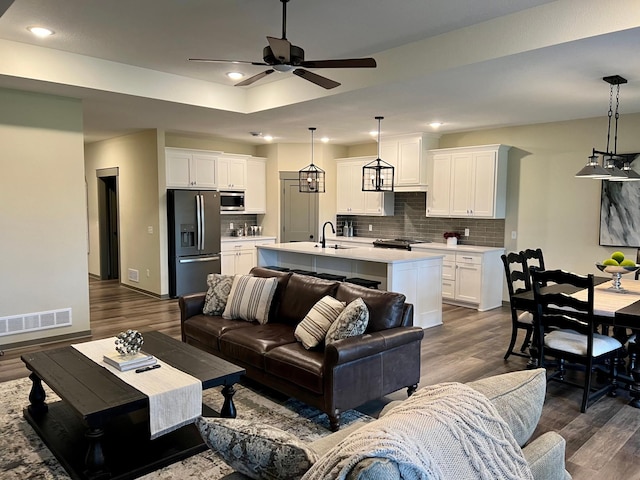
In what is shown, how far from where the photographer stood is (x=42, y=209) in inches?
200

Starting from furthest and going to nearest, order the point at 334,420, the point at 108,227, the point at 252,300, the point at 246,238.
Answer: the point at 108,227
the point at 246,238
the point at 252,300
the point at 334,420

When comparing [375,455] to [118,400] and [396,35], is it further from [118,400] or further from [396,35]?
[396,35]

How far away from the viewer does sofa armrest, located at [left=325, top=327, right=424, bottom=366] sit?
3074 mm

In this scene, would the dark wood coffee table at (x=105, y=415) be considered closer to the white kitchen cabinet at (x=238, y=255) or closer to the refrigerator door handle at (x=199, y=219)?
the refrigerator door handle at (x=199, y=219)

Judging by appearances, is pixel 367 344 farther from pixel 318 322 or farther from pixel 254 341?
pixel 254 341

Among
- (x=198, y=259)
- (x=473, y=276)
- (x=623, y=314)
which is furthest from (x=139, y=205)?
(x=623, y=314)

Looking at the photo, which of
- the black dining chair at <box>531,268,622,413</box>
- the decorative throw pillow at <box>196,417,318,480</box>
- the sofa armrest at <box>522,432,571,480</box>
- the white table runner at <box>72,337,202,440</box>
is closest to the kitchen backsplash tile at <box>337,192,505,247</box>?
the black dining chair at <box>531,268,622,413</box>

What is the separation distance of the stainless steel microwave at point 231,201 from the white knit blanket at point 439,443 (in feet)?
24.4

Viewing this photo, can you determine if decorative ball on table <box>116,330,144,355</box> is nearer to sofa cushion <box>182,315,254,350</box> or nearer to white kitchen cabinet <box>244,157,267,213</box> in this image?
sofa cushion <box>182,315,254,350</box>

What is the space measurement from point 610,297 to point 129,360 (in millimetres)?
3872

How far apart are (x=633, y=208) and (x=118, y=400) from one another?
6099 mm

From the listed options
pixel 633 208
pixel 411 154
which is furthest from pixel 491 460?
pixel 411 154

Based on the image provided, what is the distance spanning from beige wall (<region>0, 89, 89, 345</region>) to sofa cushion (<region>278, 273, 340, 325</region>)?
8.76 ft

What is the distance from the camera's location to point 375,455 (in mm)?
1014
